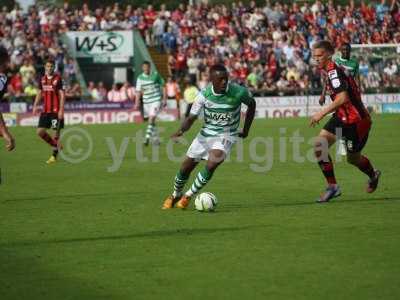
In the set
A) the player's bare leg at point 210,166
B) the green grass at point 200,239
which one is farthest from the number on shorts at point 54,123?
the player's bare leg at point 210,166

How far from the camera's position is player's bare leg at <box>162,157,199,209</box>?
41.3 feet

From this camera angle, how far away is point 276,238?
10180 millimetres

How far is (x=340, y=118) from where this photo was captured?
13156mm

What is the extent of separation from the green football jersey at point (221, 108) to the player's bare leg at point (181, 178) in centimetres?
42

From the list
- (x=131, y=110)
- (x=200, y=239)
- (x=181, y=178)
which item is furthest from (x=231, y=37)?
(x=200, y=239)

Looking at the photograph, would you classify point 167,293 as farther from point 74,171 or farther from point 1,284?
point 74,171

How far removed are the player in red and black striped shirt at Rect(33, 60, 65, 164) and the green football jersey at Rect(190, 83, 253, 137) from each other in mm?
8687

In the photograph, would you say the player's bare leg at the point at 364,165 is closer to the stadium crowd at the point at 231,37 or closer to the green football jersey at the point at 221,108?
the green football jersey at the point at 221,108

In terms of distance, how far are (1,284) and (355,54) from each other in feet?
95.7

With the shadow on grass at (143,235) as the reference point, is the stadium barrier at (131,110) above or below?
below

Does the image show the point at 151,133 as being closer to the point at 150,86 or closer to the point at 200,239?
the point at 150,86

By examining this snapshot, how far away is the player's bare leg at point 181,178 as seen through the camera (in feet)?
41.3

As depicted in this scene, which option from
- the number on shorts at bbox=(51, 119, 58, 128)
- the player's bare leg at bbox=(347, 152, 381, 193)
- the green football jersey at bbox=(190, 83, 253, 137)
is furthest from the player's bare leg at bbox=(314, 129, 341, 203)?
the number on shorts at bbox=(51, 119, 58, 128)

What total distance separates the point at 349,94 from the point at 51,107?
32.0 feet
